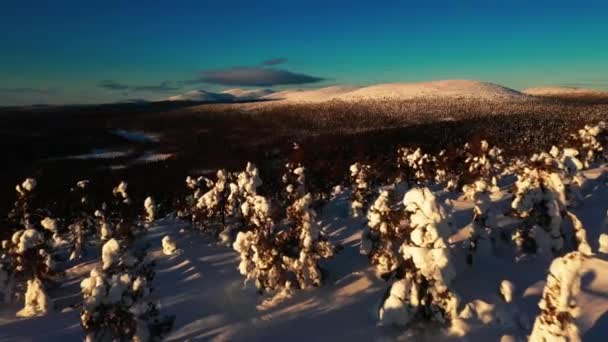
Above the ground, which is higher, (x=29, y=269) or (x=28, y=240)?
(x=28, y=240)

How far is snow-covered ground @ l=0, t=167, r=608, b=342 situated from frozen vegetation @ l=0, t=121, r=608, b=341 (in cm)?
4

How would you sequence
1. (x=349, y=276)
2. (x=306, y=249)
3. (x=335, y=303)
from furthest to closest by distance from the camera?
(x=349, y=276)
(x=306, y=249)
(x=335, y=303)

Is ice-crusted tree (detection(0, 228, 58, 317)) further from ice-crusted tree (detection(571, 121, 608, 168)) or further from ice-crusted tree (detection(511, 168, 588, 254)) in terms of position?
ice-crusted tree (detection(571, 121, 608, 168))

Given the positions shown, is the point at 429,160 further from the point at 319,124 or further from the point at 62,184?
the point at 319,124

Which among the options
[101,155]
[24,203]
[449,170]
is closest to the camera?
[24,203]

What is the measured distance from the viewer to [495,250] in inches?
419

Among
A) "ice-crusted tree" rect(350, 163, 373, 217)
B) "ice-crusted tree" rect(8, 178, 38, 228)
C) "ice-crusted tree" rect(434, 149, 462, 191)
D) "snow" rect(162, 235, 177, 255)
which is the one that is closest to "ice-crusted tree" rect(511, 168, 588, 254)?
"ice-crusted tree" rect(350, 163, 373, 217)

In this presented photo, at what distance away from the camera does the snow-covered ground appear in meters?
7.48

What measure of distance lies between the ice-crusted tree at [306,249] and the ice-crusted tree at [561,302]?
4743mm

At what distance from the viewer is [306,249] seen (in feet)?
31.4

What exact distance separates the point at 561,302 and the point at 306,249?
5311mm

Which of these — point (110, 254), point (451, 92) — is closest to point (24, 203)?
point (110, 254)

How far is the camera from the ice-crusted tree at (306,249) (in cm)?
960

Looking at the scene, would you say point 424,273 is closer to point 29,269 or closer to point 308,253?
point 308,253
